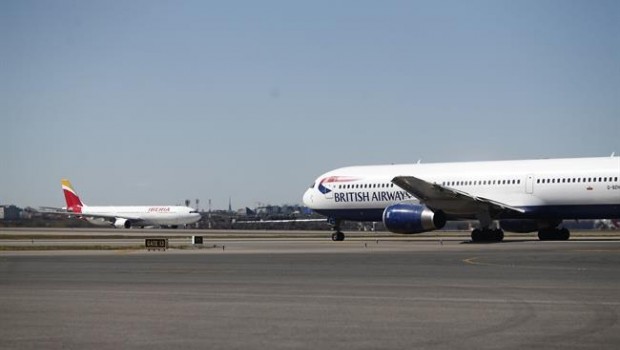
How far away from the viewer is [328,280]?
20844 millimetres

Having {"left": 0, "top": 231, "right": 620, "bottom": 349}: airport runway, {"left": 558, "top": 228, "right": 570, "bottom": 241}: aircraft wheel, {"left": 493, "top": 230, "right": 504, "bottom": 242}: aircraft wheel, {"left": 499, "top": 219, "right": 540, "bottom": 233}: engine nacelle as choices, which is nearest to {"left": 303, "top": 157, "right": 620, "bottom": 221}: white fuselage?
{"left": 493, "top": 230, "right": 504, "bottom": 242}: aircraft wheel

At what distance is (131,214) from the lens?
108 meters

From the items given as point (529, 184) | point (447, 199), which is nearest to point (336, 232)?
point (447, 199)

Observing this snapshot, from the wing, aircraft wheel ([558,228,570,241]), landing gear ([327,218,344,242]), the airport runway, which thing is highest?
the wing

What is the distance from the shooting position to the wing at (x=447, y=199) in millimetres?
45500

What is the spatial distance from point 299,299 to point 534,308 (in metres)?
Result: 4.02

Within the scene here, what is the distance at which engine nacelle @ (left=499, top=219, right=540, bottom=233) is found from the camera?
160ft

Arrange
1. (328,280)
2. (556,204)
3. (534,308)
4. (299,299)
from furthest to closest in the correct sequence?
(556,204) < (328,280) < (299,299) < (534,308)

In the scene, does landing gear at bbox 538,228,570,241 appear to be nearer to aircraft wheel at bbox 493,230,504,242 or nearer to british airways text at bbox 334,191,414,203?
aircraft wheel at bbox 493,230,504,242

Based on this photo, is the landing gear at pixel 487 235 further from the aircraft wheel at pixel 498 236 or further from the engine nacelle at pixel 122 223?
the engine nacelle at pixel 122 223

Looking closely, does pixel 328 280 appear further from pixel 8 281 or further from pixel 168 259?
pixel 168 259

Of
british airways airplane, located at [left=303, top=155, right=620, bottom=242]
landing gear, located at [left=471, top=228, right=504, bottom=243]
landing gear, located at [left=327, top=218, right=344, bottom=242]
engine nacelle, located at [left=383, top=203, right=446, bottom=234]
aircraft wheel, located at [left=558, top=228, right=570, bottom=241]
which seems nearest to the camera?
british airways airplane, located at [left=303, top=155, right=620, bottom=242]

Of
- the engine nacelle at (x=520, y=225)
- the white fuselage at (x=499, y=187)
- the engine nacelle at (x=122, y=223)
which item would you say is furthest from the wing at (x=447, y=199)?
the engine nacelle at (x=122, y=223)

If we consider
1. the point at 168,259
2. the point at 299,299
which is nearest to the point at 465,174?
the point at 168,259
